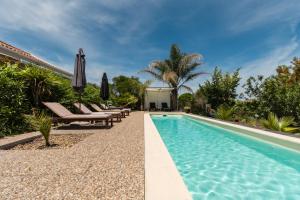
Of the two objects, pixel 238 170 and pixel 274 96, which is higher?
pixel 274 96

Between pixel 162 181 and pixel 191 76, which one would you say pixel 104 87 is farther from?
pixel 162 181

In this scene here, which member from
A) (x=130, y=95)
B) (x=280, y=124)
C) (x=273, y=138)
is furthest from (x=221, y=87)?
(x=130, y=95)

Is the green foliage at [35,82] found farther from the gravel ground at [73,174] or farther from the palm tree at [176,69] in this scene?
the palm tree at [176,69]

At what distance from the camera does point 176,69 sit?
22.5 metres

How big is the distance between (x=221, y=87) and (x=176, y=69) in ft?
27.0

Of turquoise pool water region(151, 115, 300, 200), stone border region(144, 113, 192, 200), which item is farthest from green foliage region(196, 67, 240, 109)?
stone border region(144, 113, 192, 200)

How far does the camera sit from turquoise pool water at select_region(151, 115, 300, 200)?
2.87 m

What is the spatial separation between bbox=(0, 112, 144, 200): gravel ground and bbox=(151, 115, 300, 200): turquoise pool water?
38.8 inches

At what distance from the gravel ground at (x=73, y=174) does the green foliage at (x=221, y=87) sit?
40.6ft

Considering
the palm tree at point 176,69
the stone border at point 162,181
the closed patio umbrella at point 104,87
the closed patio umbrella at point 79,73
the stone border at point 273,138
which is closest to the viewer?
the stone border at point 162,181

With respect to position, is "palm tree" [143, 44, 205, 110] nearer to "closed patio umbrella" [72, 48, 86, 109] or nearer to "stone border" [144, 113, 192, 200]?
"closed patio umbrella" [72, 48, 86, 109]

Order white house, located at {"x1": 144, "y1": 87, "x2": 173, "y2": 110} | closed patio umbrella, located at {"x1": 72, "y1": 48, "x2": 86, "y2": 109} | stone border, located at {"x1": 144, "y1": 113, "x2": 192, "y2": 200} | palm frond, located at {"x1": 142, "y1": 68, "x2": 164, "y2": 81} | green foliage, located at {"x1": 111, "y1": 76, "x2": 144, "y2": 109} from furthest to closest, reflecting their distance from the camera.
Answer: white house, located at {"x1": 144, "y1": 87, "x2": 173, "y2": 110}, palm frond, located at {"x1": 142, "y1": 68, "x2": 164, "y2": 81}, green foliage, located at {"x1": 111, "y1": 76, "x2": 144, "y2": 109}, closed patio umbrella, located at {"x1": 72, "y1": 48, "x2": 86, "y2": 109}, stone border, located at {"x1": 144, "y1": 113, "x2": 192, "y2": 200}

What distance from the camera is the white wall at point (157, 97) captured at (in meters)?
27.0

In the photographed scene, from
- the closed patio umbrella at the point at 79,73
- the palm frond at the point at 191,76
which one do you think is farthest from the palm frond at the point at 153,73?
the closed patio umbrella at the point at 79,73
